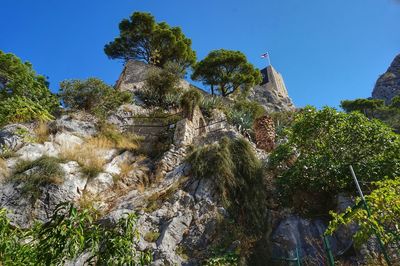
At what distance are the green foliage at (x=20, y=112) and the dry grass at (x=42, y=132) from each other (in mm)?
401

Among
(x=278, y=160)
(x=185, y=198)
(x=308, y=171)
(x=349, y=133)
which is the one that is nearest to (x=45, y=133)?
(x=185, y=198)

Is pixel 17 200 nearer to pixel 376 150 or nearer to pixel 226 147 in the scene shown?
pixel 226 147

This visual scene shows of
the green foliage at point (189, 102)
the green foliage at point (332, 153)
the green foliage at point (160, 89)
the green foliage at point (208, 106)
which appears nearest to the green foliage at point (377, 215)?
the green foliage at point (332, 153)

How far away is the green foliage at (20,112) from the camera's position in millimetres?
10383

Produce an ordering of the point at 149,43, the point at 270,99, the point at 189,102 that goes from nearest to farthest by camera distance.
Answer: the point at 189,102
the point at 149,43
the point at 270,99

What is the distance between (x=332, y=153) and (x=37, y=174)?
7068mm

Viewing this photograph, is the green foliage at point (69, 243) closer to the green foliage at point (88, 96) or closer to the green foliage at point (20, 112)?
the green foliage at point (20, 112)

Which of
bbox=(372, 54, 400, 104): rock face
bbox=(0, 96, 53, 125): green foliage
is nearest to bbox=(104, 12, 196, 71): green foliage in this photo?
bbox=(0, 96, 53, 125): green foliage

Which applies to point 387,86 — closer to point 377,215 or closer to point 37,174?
point 377,215

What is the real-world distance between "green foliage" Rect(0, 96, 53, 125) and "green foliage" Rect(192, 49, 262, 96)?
44.0 feet

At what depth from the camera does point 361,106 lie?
2866cm

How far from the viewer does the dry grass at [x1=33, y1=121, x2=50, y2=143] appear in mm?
9445

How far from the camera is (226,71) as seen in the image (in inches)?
895

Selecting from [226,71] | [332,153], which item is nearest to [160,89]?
[226,71]
